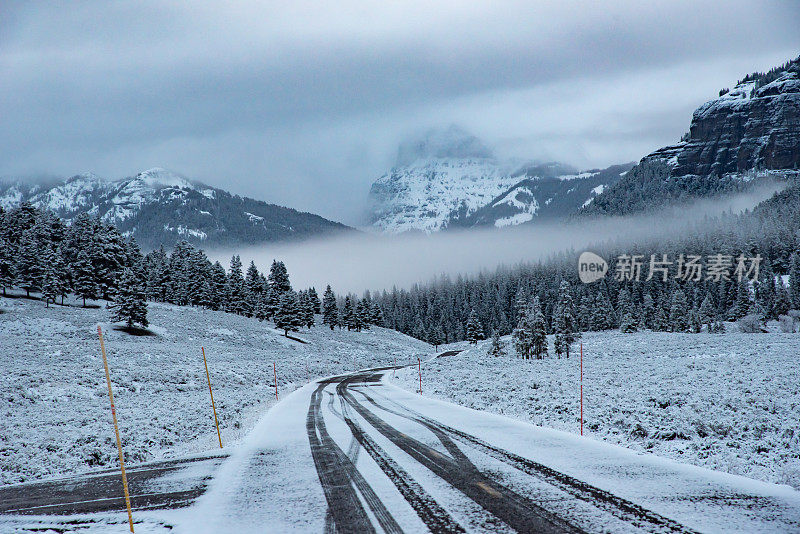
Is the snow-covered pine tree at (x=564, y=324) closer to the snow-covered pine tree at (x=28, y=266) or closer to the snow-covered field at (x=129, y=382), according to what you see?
the snow-covered field at (x=129, y=382)

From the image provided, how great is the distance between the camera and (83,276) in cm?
6550

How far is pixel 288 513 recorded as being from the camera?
724cm

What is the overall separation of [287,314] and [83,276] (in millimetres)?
31091

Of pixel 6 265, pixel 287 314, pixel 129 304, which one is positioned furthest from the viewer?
pixel 287 314

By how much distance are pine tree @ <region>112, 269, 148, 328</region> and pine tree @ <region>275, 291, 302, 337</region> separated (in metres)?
28.3

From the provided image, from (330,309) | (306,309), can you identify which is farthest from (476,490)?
(330,309)

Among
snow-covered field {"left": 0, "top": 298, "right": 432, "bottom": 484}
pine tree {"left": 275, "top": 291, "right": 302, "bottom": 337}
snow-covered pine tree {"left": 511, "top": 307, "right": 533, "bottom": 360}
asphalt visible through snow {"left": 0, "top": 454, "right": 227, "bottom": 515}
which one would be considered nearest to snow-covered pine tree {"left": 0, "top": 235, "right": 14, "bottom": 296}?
snow-covered field {"left": 0, "top": 298, "right": 432, "bottom": 484}

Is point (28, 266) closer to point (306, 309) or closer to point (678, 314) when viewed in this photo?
point (306, 309)

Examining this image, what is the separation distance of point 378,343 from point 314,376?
48730mm

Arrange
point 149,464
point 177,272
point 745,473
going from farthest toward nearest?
point 177,272 → point 149,464 → point 745,473

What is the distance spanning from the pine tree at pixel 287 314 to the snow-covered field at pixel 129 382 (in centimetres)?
587

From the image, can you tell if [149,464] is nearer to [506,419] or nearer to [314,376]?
[506,419]

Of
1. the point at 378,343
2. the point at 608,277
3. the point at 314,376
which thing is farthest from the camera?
the point at 608,277

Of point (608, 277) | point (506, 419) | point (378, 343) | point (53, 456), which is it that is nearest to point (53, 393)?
point (53, 456)
